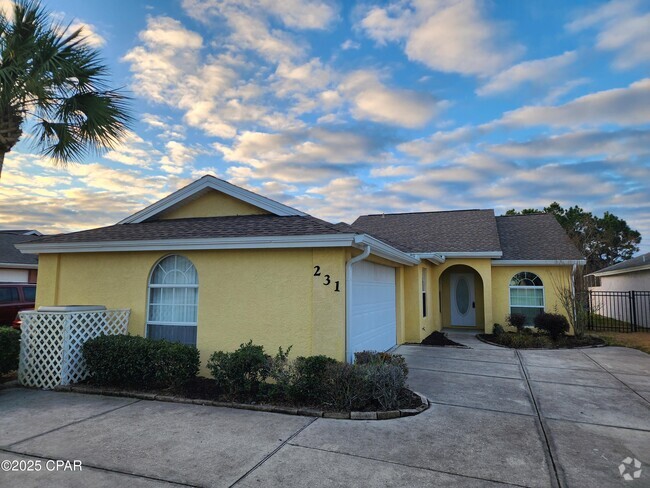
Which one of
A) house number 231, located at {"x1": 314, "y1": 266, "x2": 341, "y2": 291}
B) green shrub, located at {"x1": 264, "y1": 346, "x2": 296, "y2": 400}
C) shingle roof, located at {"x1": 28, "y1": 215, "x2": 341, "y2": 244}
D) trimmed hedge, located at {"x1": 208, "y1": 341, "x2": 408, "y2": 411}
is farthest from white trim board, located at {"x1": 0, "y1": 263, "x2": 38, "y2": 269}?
house number 231, located at {"x1": 314, "y1": 266, "x2": 341, "y2": 291}

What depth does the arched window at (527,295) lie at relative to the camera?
49.2ft

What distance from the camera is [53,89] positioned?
23.4 ft

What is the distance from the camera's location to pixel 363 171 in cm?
1587

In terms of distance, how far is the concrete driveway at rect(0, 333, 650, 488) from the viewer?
374 centimetres

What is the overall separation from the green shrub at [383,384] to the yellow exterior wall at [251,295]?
3.21ft

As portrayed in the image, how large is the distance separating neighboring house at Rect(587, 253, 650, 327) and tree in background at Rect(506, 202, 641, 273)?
12.5 m

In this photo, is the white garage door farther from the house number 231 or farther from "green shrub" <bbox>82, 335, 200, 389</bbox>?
"green shrub" <bbox>82, 335, 200, 389</bbox>

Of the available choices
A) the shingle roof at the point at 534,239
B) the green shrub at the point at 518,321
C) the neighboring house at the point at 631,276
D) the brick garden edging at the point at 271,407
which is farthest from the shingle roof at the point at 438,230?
the brick garden edging at the point at 271,407

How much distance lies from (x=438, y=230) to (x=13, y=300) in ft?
56.3

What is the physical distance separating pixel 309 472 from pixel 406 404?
260cm

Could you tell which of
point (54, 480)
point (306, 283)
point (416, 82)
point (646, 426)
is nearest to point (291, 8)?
point (416, 82)

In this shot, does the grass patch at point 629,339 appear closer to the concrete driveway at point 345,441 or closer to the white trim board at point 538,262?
the white trim board at point 538,262

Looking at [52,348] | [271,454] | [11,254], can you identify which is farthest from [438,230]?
[11,254]

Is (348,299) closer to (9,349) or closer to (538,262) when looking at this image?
(9,349)
